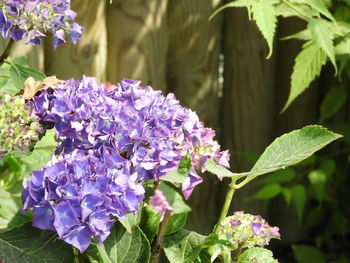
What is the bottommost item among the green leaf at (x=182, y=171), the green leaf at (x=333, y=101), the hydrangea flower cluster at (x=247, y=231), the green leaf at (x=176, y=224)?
the green leaf at (x=333, y=101)

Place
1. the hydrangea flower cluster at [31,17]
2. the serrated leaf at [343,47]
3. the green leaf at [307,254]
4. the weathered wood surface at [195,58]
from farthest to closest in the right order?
the green leaf at [307,254] → the weathered wood surface at [195,58] → the serrated leaf at [343,47] → the hydrangea flower cluster at [31,17]

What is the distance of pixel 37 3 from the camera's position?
1.11 m

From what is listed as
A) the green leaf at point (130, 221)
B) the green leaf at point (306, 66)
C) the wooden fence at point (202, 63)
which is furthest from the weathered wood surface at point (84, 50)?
the green leaf at point (130, 221)

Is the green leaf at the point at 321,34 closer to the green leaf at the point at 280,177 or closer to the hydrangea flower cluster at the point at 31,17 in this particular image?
the hydrangea flower cluster at the point at 31,17

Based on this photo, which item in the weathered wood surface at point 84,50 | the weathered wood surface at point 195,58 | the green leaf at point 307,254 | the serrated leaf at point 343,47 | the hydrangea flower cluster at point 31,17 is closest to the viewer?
the hydrangea flower cluster at point 31,17

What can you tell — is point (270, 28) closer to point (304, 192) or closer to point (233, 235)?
point (233, 235)

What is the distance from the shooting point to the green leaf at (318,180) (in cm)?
246

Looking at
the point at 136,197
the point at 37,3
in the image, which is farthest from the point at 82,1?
the point at 136,197

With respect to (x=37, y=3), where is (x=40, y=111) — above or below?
below

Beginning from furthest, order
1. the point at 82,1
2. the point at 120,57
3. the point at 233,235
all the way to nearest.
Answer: the point at 120,57 → the point at 82,1 → the point at 233,235

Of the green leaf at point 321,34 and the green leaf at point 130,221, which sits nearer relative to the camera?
the green leaf at point 130,221

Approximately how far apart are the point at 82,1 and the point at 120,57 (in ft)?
0.86

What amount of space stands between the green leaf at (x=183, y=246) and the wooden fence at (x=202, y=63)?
0.99m

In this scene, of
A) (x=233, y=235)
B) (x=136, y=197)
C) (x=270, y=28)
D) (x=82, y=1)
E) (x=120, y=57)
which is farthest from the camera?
(x=120, y=57)
